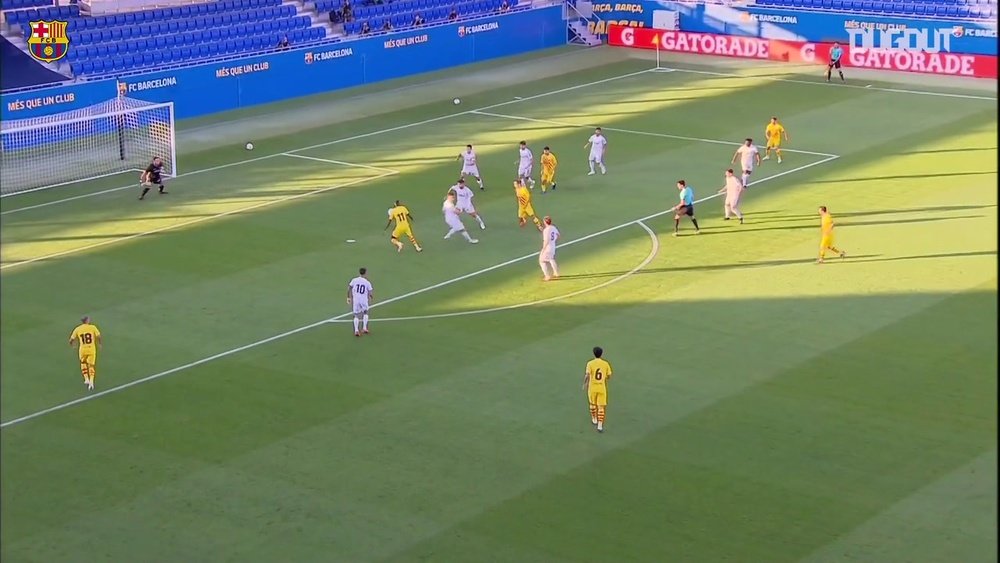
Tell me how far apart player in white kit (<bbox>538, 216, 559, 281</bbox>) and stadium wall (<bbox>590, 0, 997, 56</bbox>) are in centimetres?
3363

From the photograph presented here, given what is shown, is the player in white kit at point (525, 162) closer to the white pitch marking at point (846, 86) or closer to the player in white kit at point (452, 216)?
the player in white kit at point (452, 216)

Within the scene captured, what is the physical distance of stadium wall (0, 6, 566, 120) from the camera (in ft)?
174

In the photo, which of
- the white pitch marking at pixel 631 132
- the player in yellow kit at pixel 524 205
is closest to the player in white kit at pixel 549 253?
the player in yellow kit at pixel 524 205

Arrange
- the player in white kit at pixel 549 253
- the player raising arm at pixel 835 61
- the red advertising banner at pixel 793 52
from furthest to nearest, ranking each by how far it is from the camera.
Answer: the red advertising banner at pixel 793 52
the player raising arm at pixel 835 61
the player in white kit at pixel 549 253

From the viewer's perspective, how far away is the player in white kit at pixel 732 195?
40.5 meters

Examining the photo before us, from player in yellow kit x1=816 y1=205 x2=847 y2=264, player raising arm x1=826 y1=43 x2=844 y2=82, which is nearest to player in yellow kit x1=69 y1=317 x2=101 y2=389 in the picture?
player in yellow kit x1=816 y1=205 x2=847 y2=264

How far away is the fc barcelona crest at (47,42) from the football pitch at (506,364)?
7.61m

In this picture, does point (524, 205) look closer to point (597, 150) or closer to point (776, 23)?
point (597, 150)

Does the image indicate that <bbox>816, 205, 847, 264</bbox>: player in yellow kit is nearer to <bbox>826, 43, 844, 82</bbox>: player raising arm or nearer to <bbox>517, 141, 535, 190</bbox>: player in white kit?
<bbox>517, 141, 535, 190</bbox>: player in white kit

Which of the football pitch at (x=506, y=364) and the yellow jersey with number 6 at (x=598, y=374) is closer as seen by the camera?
the football pitch at (x=506, y=364)

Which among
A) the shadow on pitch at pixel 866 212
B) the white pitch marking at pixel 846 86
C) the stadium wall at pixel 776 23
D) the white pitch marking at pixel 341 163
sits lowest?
the shadow on pitch at pixel 866 212

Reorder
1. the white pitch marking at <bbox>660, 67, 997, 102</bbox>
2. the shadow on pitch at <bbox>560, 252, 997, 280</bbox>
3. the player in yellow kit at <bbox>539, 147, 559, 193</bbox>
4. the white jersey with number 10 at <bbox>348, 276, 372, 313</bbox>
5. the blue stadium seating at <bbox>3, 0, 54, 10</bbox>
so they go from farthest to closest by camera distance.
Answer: the white pitch marking at <bbox>660, 67, 997, 102</bbox>
the blue stadium seating at <bbox>3, 0, 54, 10</bbox>
the player in yellow kit at <bbox>539, 147, 559, 193</bbox>
the shadow on pitch at <bbox>560, 252, 997, 280</bbox>
the white jersey with number 10 at <bbox>348, 276, 372, 313</bbox>

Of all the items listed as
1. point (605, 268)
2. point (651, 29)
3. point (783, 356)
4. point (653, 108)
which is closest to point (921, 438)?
point (783, 356)

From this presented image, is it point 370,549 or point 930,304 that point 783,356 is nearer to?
point 930,304
